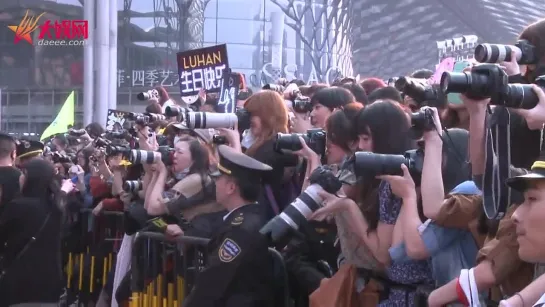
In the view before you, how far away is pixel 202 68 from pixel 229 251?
5.47 m

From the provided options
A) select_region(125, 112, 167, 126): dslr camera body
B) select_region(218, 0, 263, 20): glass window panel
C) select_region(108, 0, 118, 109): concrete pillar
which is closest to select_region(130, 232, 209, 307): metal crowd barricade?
select_region(125, 112, 167, 126): dslr camera body

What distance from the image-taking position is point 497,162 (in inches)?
158

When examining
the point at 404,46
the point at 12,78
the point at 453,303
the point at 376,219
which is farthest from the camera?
the point at 404,46

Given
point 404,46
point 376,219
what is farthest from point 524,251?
point 404,46

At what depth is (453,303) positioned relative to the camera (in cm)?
411

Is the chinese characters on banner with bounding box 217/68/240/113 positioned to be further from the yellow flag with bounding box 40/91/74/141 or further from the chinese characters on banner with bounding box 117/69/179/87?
the chinese characters on banner with bounding box 117/69/179/87

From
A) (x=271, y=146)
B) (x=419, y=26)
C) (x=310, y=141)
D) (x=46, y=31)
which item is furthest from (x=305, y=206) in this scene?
(x=419, y=26)

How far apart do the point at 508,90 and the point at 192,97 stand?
746cm

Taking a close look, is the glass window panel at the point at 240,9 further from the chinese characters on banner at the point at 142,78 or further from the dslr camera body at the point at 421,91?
the dslr camera body at the point at 421,91

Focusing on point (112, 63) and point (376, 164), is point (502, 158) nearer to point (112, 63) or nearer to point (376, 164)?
point (376, 164)

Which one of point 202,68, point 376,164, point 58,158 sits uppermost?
point 202,68

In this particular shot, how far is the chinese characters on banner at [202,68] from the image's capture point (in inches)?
406

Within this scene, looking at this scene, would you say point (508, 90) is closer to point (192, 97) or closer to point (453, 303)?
point (453, 303)

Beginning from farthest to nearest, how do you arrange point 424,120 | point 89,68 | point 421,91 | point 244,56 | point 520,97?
point 244,56 < point 89,68 < point 421,91 < point 424,120 < point 520,97
